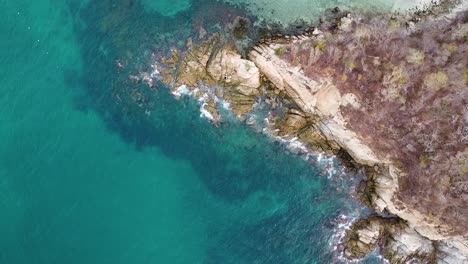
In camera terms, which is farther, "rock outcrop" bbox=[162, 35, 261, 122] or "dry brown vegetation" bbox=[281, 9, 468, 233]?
"rock outcrop" bbox=[162, 35, 261, 122]

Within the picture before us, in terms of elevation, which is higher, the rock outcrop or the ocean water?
the rock outcrop

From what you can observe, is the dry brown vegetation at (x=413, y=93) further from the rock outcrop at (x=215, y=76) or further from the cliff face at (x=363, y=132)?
the rock outcrop at (x=215, y=76)

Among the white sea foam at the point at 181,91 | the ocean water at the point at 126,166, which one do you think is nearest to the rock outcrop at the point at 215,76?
the white sea foam at the point at 181,91

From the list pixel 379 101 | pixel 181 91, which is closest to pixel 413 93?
pixel 379 101

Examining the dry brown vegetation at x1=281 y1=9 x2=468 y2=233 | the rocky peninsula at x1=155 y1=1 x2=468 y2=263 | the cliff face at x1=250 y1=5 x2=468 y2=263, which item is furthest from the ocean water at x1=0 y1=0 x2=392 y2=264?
the dry brown vegetation at x1=281 y1=9 x2=468 y2=233

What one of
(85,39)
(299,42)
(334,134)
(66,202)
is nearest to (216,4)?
(299,42)

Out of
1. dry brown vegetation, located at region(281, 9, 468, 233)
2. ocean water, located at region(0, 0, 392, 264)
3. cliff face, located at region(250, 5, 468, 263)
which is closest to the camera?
dry brown vegetation, located at region(281, 9, 468, 233)

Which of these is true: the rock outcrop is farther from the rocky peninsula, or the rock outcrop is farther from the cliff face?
the cliff face
